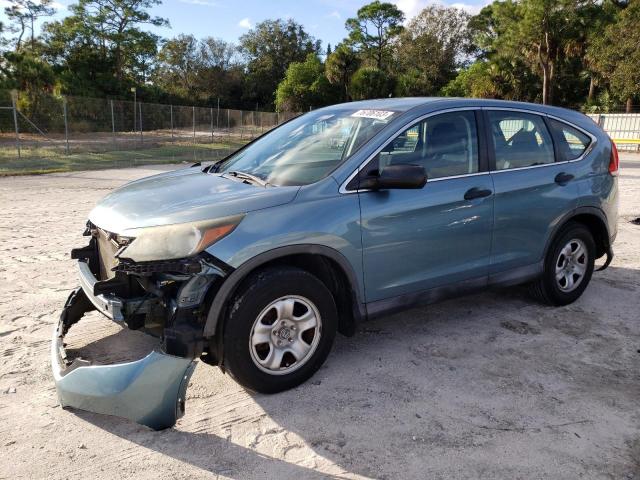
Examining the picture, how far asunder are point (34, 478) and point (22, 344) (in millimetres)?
1635

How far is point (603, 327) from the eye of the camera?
173 inches

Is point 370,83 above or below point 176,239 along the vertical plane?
above

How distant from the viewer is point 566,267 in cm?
478

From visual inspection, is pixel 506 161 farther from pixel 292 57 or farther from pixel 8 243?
pixel 292 57

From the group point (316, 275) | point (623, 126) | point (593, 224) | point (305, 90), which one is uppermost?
point (305, 90)

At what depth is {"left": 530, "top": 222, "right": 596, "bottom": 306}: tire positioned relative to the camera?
4.60m

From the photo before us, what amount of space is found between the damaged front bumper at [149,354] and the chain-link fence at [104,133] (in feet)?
53.3

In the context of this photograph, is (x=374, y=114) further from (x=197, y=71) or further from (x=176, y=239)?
(x=197, y=71)

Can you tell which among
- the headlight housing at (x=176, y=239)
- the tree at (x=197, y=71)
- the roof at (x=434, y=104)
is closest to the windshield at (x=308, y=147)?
the roof at (x=434, y=104)

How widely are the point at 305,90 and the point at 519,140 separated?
5470cm

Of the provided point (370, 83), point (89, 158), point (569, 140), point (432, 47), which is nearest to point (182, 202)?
point (569, 140)

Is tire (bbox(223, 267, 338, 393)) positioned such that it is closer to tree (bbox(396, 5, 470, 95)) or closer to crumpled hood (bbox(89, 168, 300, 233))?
crumpled hood (bbox(89, 168, 300, 233))

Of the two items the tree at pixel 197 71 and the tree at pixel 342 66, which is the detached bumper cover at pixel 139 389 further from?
the tree at pixel 197 71

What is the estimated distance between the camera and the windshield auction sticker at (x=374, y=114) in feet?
12.4
